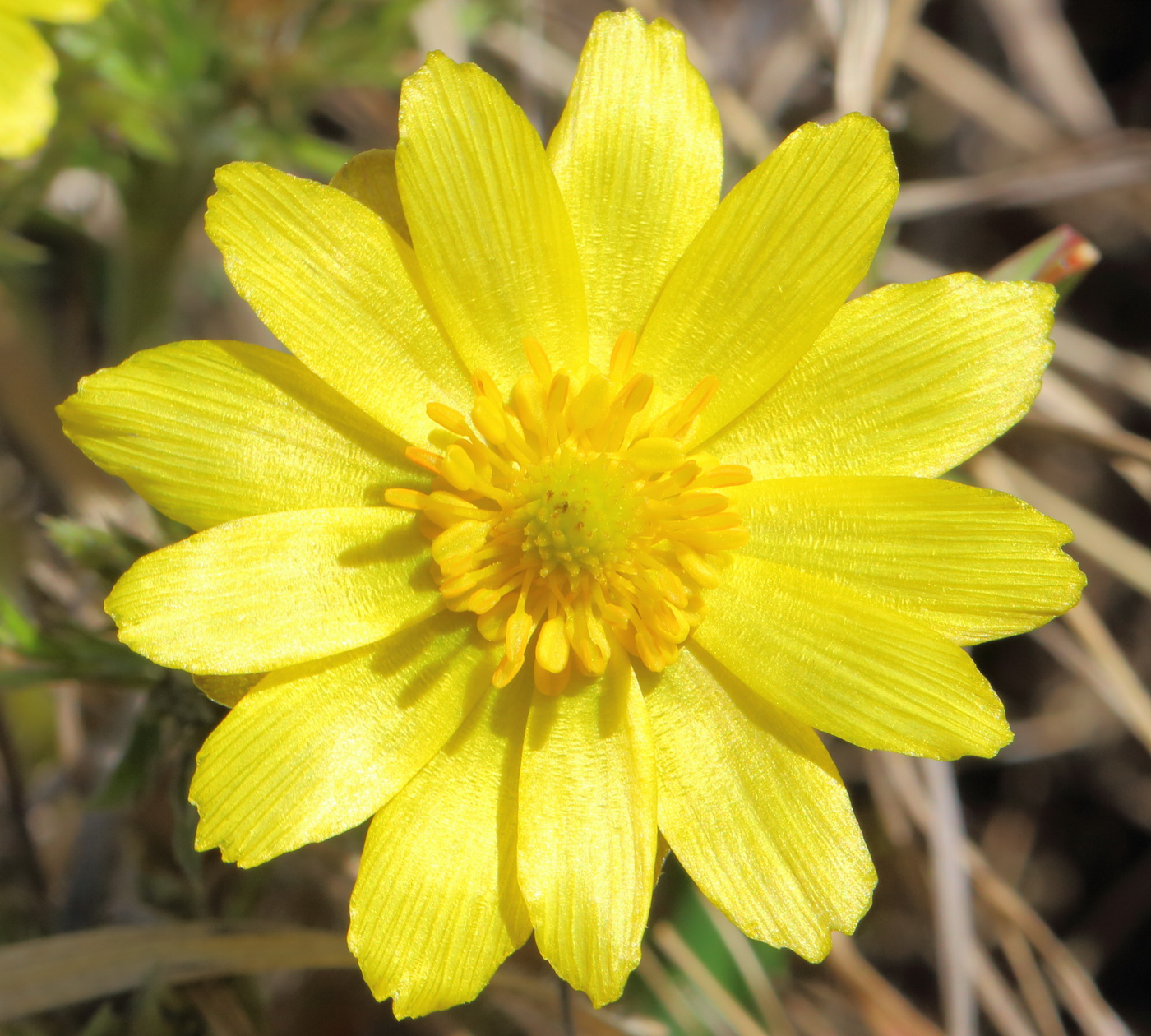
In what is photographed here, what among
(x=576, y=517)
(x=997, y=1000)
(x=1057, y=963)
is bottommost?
(x=997, y=1000)

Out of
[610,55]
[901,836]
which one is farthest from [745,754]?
[901,836]

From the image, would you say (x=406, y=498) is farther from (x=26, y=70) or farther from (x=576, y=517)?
(x=26, y=70)

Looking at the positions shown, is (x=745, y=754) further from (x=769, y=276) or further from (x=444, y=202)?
(x=444, y=202)

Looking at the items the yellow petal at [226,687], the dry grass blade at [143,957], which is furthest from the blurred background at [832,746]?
the yellow petal at [226,687]

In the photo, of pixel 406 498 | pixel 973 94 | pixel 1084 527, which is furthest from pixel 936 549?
pixel 973 94

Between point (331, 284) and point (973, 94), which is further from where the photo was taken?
point (973, 94)

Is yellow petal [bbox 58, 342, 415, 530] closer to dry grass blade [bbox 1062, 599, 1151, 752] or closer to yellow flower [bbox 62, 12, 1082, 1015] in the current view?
yellow flower [bbox 62, 12, 1082, 1015]
